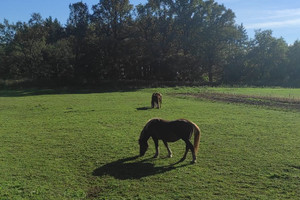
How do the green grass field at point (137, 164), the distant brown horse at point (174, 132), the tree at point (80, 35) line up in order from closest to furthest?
the green grass field at point (137, 164) < the distant brown horse at point (174, 132) < the tree at point (80, 35)

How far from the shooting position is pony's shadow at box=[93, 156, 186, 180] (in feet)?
22.4

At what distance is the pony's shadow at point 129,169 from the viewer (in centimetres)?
683

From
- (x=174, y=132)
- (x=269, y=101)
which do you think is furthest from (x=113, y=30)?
(x=174, y=132)

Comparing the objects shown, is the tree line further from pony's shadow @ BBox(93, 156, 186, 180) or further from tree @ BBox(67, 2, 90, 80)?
pony's shadow @ BBox(93, 156, 186, 180)

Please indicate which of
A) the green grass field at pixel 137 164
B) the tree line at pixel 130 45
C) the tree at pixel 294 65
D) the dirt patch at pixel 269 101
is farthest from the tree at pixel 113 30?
the tree at pixel 294 65

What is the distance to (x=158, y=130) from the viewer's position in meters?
7.88

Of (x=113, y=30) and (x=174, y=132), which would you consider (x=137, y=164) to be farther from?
(x=113, y=30)

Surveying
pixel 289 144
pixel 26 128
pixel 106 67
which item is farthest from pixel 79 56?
pixel 289 144

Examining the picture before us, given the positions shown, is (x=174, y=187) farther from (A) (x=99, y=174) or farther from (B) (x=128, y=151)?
(B) (x=128, y=151)

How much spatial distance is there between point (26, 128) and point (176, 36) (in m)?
41.4

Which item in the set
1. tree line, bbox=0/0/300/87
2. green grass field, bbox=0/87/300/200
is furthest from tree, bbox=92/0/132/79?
green grass field, bbox=0/87/300/200

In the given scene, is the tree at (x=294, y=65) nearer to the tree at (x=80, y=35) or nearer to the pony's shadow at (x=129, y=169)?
the tree at (x=80, y=35)

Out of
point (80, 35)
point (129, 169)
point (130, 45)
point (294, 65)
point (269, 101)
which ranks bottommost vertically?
point (129, 169)

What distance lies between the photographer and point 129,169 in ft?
23.7
